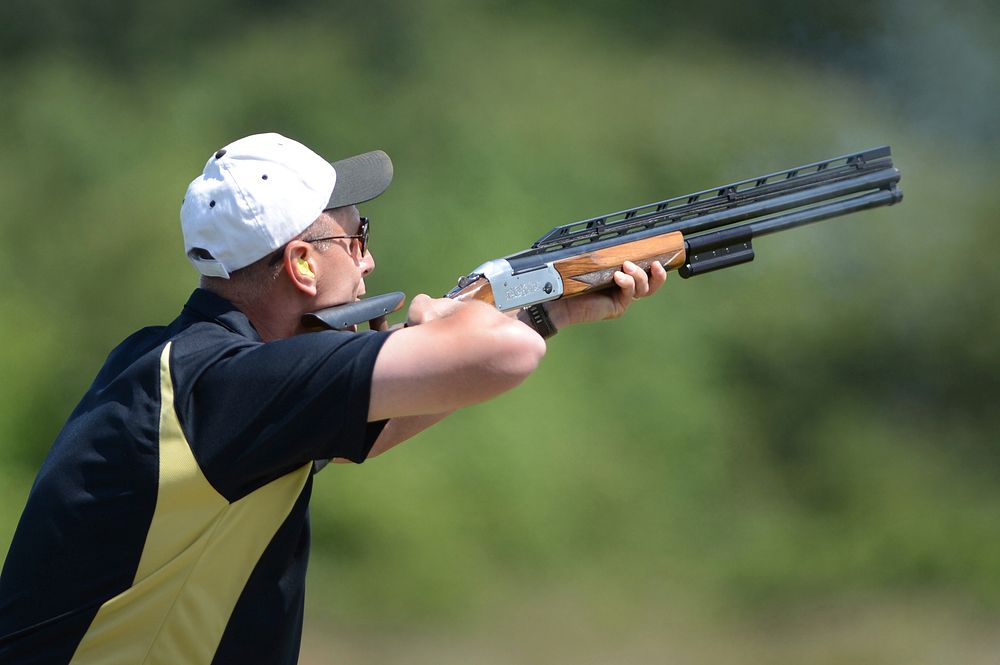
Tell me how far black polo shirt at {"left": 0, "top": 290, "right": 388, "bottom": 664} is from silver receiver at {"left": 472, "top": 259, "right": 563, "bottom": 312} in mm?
772

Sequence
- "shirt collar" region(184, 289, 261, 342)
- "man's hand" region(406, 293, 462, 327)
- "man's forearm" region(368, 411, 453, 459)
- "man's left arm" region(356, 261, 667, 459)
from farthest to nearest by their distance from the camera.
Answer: "man's left arm" region(356, 261, 667, 459) → "man's forearm" region(368, 411, 453, 459) → "man's hand" region(406, 293, 462, 327) → "shirt collar" region(184, 289, 261, 342)

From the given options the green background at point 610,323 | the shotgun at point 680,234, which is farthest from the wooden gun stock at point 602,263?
the green background at point 610,323

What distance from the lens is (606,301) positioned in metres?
2.57

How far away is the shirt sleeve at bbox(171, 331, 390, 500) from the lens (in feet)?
5.07

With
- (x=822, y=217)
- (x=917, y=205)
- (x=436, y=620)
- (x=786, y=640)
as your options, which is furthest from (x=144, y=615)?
(x=917, y=205)

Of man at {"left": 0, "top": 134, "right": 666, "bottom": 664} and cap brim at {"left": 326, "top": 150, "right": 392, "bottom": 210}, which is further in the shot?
cap brim at {"left": 326, "top": 150, "right": 392, "bottom": 210}

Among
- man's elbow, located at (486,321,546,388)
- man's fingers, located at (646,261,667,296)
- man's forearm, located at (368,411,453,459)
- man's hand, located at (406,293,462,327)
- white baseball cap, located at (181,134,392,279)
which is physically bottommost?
man's elbow, located at (486,321,546,388)

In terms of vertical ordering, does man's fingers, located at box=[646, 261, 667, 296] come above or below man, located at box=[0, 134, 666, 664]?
above

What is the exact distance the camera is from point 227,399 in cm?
157

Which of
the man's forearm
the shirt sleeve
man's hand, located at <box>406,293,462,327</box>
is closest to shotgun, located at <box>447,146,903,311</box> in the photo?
the man's forearm

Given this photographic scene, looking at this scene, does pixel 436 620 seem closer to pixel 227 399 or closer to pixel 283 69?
pixel 283 69

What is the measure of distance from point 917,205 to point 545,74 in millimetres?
1677

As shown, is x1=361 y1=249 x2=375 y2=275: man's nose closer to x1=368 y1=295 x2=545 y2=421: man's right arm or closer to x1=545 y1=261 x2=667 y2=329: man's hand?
x1=368 y1=295 x2=545 y2=421: man's right arm

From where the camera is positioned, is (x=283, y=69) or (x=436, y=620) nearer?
(x=436, y=620)
